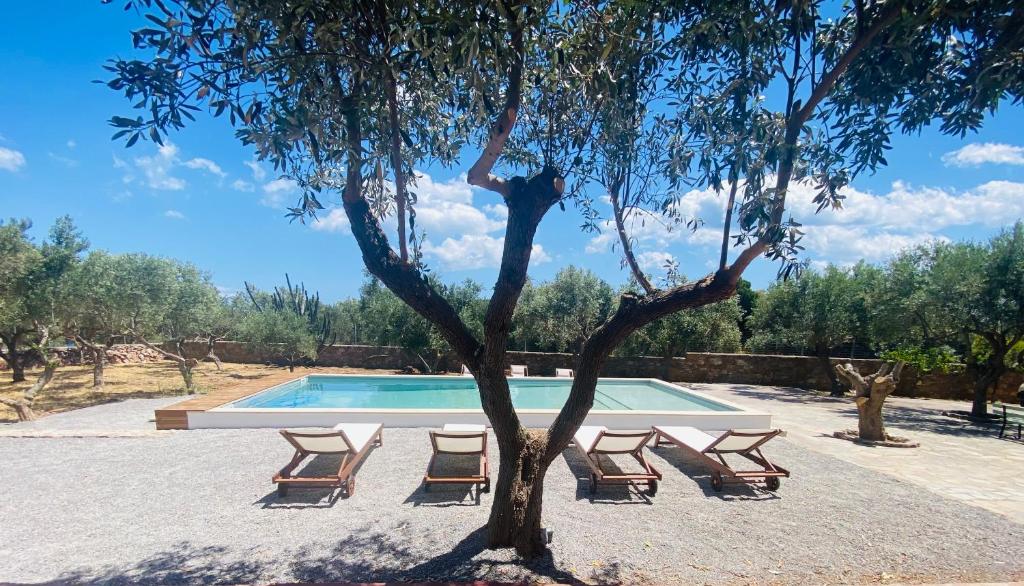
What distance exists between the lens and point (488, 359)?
3.79 meters

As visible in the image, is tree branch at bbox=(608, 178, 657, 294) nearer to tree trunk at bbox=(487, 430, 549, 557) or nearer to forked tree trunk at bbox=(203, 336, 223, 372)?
tree trunk at bbox=(487, 430, 549, 557)

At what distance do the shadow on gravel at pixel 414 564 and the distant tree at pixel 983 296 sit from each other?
14229mm

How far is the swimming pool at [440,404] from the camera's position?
8.65 m

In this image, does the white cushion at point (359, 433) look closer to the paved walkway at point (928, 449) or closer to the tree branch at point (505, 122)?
the tree branch at point (505, 122)

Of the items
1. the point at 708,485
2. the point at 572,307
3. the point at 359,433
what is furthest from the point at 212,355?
the point at 708,485

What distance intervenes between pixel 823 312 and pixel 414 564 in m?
18.1

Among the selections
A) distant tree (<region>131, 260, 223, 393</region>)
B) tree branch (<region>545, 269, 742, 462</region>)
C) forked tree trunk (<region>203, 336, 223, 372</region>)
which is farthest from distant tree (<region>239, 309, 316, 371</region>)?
tree branch (<region>545, 269, 742, 462</region>)

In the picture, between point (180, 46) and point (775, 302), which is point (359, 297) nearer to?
point (775, 302)

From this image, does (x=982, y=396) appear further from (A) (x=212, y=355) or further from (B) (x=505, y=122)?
(A) (x=212, y=355)

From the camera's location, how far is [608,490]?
5.97m

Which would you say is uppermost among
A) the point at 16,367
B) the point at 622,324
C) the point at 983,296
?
the point at 983,296

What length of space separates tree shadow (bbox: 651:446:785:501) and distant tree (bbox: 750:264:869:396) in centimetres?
1171

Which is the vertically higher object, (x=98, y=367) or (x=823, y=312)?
(x=823, y=312)

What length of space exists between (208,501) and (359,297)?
809 inches
